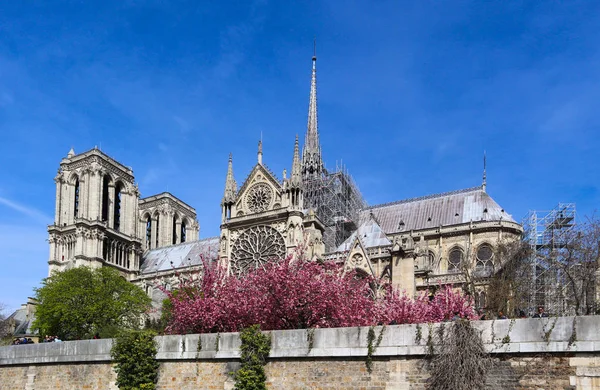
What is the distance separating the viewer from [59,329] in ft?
158

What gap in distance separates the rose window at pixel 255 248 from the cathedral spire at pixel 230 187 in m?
3.12

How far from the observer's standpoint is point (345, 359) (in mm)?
15711

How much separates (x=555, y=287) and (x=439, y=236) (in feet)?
64.9

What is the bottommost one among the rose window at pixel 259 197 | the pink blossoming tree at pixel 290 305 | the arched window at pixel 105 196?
the pink blossoming tree at pixel 290 305

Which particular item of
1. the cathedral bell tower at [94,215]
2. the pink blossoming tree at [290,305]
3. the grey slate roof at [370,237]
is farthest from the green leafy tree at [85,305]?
the pink blossoming tree at [290,305]

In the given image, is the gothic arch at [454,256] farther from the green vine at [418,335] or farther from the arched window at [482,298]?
the green vine at [418,335]

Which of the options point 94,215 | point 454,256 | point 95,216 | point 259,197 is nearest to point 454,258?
point 454,256

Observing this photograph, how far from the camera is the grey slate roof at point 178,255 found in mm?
70188

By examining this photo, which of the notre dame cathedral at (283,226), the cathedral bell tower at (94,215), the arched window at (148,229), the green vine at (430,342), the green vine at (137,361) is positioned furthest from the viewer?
the arched window at (148,229)

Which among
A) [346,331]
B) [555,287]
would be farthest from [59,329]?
[346,331]

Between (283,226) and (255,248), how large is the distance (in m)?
2.75

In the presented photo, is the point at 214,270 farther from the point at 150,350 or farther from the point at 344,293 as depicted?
the point at 150,350

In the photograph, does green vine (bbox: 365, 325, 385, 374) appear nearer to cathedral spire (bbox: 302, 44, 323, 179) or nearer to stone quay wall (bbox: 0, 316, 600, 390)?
stone quay wall (bbox: 0, 316, 600, 390)

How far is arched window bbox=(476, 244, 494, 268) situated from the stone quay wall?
37.3 m
